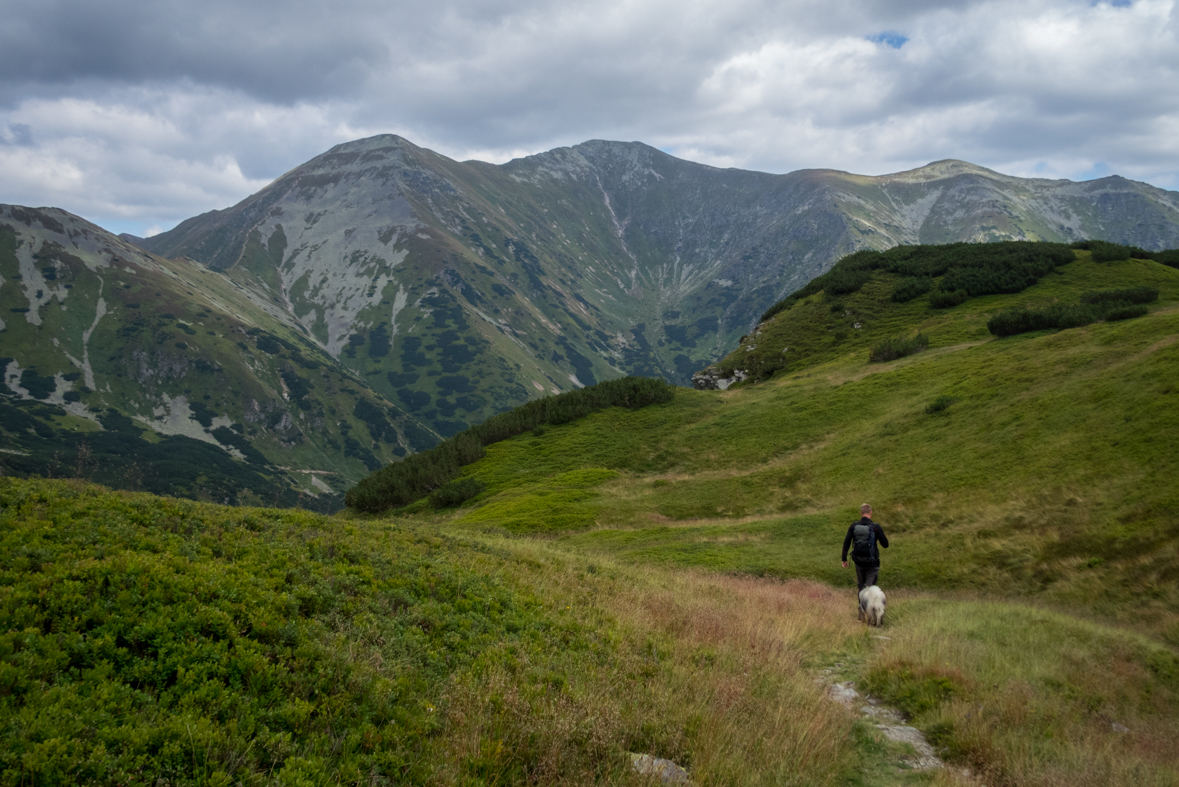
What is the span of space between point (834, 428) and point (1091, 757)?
3574 cm

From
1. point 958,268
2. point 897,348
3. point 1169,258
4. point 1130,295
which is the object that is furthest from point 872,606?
point 1169,258

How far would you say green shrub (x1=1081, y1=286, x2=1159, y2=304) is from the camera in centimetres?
4859

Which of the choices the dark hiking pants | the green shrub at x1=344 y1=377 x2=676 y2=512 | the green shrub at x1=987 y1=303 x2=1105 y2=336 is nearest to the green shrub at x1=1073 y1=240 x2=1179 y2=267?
the green shrub at x1=987 y1=303 x2=1105 y2=336

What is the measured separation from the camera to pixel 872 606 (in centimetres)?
1566

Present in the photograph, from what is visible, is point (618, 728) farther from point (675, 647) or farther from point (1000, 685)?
point (1000, 685)

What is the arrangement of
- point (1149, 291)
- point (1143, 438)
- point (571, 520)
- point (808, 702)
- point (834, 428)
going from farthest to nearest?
point (1149, 291), point (834, 428), point (571, 520), point (1143, 438), point (808, 702)

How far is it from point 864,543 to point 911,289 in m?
60.4

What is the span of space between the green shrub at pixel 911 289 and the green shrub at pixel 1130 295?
17300 mm

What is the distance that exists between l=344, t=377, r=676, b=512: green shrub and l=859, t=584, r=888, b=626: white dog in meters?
41.8

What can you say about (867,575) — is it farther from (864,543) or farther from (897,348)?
(897,348)

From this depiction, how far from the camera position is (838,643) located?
44.9 feet

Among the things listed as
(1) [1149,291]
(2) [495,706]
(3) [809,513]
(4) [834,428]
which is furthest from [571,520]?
(1) [1149,291]

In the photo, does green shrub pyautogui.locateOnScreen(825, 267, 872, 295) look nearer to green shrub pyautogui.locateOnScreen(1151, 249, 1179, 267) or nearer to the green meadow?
green shrub pyautogui.locateOnScreen(1151, 249, 1179, 267)

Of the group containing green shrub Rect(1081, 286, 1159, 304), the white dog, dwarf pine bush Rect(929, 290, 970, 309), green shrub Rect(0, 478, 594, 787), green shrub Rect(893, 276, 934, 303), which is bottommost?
the white dog
